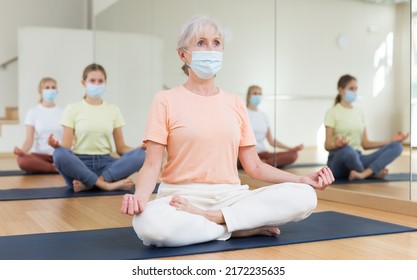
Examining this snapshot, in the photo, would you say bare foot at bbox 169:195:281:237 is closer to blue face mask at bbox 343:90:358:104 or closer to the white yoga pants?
the white yoga pants

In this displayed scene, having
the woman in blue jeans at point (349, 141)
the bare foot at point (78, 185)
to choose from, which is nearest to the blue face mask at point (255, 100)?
the woman in blue jeans at point (349, 141)

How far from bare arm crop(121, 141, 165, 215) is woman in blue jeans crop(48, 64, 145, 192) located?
1.82 metres

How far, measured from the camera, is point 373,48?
Answer: 4.04m

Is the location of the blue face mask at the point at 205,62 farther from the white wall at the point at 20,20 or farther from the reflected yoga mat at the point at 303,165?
the white wall at the point at 20,20

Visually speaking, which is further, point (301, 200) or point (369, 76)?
point (369, 76)

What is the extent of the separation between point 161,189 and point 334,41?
2.27 m

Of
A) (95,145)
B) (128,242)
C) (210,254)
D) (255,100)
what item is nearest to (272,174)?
(210,254)

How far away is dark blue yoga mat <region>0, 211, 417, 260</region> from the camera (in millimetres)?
2223

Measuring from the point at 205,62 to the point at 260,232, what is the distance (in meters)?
0.71

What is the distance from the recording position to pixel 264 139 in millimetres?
4688

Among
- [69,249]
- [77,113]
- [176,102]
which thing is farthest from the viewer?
[77,113]

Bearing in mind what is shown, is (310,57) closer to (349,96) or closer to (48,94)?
(349,96)
